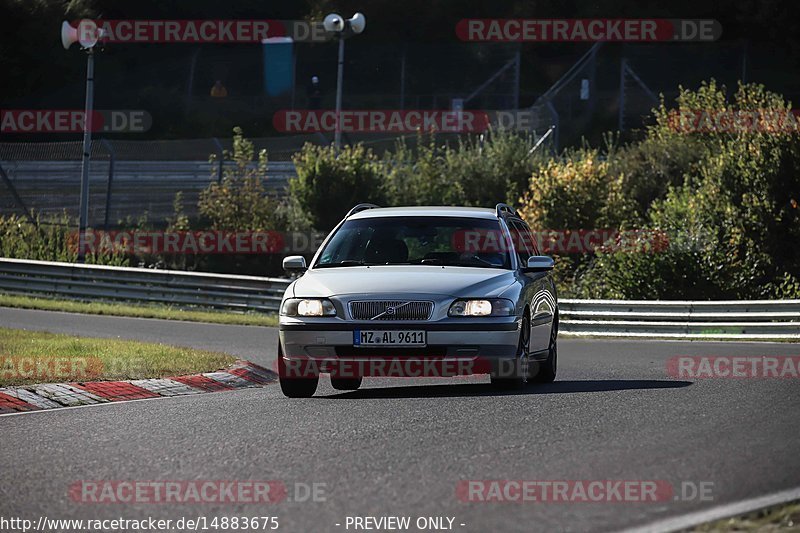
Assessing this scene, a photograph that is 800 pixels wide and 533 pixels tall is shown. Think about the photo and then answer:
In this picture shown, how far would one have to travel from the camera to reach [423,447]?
882cm

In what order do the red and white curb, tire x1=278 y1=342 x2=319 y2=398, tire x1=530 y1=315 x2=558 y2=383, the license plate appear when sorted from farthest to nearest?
1. tire x1=530 y1=315 x2=558 y2=383
2. tire x1=278 y1=342 x2=319 y2=398
3. the red and white curb
4. the license plate

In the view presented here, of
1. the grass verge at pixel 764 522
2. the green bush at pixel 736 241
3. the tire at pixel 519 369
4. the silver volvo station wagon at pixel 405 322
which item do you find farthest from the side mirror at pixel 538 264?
the green bush at pixel 736 241

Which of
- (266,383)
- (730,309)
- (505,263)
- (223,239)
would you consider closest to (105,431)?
(505,263)

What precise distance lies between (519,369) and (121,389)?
11.8ft

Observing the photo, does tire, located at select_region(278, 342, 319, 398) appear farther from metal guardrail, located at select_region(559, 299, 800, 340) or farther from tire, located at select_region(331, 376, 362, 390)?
metal guardrail, located at select_region(559, 299, 800, 340)

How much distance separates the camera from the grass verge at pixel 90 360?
537 inches

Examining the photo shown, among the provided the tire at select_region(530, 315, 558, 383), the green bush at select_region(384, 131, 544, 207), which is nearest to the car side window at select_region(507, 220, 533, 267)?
the tire at select_region(530, 315, 558, 383)

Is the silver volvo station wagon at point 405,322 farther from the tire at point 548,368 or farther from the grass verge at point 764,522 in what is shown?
the grass verge at point 764,522

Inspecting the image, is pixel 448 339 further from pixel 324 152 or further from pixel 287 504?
pixel 324 152

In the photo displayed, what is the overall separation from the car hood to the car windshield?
0.32m

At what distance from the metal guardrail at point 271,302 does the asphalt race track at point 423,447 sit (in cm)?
1217

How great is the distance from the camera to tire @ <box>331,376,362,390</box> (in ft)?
44.4

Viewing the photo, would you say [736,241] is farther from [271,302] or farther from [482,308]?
[482,308]

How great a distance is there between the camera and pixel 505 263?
13.4 m
